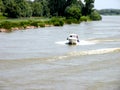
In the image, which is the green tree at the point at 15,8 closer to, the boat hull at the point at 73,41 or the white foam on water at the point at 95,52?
the boat hull at the point at 73,41

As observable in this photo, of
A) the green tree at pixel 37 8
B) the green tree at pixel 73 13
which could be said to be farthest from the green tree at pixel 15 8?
the green tree at pixel 73 13

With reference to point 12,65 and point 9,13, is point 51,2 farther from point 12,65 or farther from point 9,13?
point 12,65

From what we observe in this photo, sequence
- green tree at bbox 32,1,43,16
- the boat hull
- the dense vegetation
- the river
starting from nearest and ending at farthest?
1. the river
2. the boat hull
3. the dense vegetation
4. green tree at bbox 32,1,43,16

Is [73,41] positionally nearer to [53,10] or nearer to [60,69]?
[60,69]

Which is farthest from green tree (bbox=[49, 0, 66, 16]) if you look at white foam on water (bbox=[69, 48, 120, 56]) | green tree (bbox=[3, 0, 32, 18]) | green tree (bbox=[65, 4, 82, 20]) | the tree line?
white foam on water (bbox=[69, 48, 120, 56])

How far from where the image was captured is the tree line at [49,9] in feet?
321

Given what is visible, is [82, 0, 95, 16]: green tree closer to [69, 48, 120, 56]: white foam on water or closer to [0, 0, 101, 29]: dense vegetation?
[0, 0, 101, 29]: dense vegetation

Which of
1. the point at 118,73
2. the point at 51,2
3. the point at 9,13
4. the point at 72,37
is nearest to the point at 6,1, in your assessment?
the point at 9,13

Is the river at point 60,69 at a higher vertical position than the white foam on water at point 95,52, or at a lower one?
higher

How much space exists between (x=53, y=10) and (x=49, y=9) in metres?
3.59

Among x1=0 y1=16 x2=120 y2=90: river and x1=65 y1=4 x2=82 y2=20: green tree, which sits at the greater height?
x1=0 y1=16 x2=120 y2=90: river

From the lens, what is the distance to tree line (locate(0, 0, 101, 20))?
321ft

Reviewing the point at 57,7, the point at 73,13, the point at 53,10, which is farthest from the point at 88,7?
the point at 73,13

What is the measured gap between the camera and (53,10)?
114m
